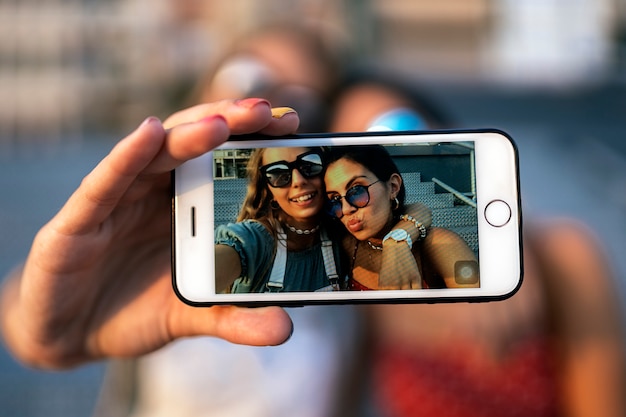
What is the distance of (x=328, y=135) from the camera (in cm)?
69

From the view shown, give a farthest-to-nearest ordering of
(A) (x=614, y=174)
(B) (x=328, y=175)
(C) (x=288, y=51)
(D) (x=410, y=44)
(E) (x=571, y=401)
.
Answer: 1. (D) (x=410, y=44)
2. (A) (x=614, y=174)
3. (C) (x=288, y=51)
4. (E) (x=571, y=401)
5. (B) (x=328, y=175)

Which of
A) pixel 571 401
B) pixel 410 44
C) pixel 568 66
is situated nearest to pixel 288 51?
pixel 571 401

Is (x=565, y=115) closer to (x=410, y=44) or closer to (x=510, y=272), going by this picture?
(x=410, y=44)

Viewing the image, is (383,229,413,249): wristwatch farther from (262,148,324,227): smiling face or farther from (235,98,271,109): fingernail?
(235,98,271,109): fingernail

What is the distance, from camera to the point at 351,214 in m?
0.69

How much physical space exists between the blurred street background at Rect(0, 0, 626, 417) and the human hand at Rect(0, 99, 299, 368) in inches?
38.9

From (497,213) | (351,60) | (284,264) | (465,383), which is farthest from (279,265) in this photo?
(351,60)

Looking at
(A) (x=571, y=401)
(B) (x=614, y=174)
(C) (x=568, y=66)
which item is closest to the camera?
(A) (x=571, y=401)

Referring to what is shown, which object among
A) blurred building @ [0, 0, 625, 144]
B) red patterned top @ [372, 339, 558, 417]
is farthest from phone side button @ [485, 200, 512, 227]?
blurred building @ [0, 0, 625, 144]

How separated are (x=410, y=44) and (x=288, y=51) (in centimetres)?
936

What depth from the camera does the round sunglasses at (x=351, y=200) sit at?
0.69m

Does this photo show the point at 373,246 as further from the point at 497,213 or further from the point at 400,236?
the point at 497,213

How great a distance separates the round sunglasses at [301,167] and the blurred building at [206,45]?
728 cm

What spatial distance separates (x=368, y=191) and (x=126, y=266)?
33 centimetres
